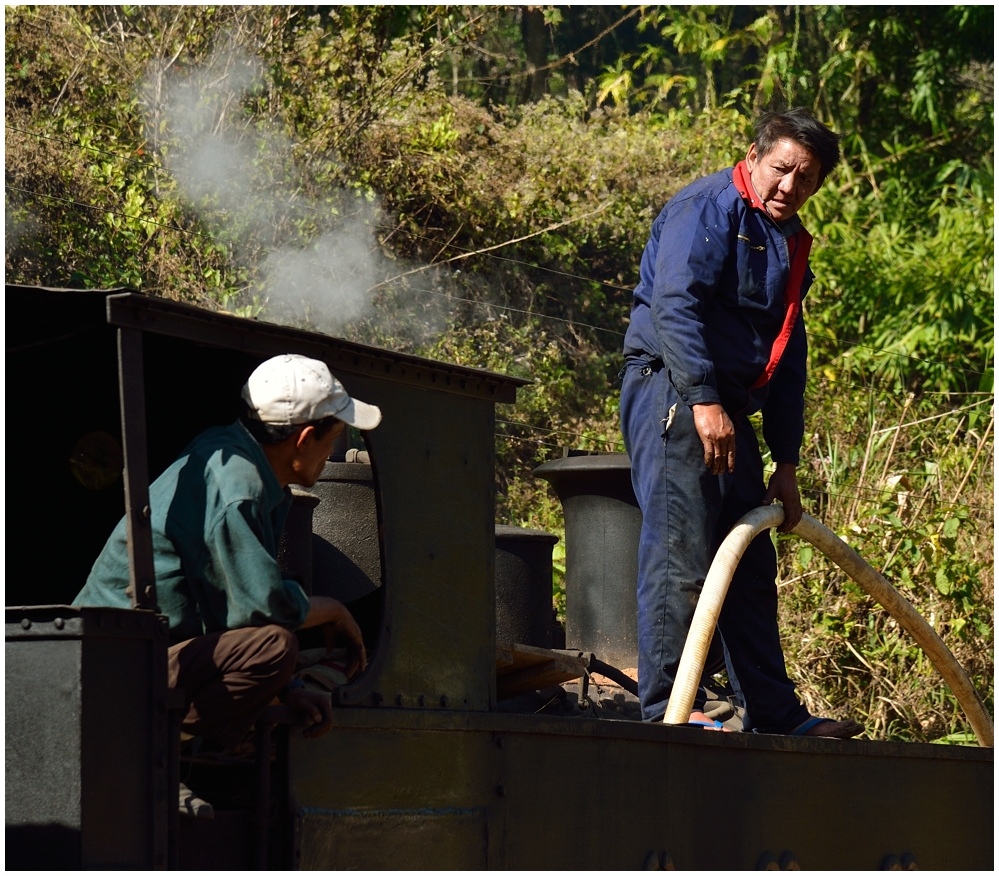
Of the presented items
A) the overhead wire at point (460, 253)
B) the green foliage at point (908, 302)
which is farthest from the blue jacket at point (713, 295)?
the green foliage at point (908, 302)

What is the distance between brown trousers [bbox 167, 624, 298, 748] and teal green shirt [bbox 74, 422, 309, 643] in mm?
49

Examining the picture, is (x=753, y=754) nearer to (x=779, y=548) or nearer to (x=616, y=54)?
(x=779, y=548)

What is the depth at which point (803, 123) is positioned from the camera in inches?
190

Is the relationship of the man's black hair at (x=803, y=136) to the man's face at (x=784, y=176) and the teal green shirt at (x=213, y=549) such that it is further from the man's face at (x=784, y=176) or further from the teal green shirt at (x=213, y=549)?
the teal green shirt at (x=213, y=549)

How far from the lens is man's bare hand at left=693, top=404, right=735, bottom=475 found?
15.0ft

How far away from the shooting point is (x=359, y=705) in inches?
135

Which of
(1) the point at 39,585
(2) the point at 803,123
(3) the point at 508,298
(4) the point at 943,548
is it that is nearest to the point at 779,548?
(4) the point at 943,548

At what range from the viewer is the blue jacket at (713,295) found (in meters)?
4.61

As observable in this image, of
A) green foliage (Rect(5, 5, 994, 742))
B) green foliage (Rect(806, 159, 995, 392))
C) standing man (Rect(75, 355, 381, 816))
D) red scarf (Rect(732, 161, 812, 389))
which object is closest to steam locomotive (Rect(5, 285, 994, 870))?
standing man (Rect(75, 355, 381, 816))

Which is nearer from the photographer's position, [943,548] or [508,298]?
[943,548]

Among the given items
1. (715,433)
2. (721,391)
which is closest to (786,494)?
(721,391)

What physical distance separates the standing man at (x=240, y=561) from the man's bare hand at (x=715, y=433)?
4.71 feet

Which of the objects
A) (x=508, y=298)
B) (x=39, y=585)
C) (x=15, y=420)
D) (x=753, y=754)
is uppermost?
(x=508, y=298)

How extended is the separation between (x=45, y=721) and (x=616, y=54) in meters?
16.6
